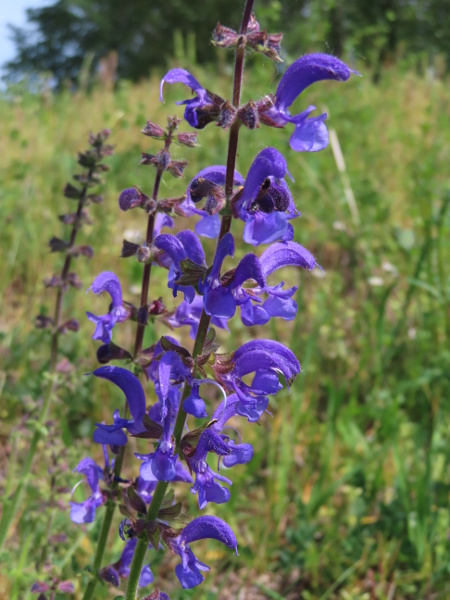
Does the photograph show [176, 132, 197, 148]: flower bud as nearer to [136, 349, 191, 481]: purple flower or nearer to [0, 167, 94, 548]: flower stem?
[136, 349, 191, 481]: purple flower

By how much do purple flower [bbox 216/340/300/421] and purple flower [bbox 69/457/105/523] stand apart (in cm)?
43

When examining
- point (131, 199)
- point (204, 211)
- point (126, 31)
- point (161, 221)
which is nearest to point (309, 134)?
point (204, 211)

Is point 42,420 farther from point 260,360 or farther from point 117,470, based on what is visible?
point 260,360

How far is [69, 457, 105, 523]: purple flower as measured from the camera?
4.89 ft

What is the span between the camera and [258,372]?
4.50 feet

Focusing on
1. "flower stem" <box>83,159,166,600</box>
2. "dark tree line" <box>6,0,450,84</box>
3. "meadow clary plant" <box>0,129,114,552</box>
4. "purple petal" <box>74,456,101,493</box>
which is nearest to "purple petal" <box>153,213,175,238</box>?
"flower stem" <box>83,159,166,600</box>

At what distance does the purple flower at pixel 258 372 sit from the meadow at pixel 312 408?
1.68 ft

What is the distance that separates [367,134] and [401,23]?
1910 cm

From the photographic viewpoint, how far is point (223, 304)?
1.22m

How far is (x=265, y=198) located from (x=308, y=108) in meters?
0.19

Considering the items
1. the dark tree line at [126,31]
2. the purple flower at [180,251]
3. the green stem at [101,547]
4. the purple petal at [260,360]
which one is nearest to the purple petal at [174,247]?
the purple flower at [180,251]

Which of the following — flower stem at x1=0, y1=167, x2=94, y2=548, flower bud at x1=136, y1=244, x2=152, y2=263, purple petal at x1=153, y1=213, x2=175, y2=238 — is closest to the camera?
flower bud at x1=136, y1=244, x2=152, y2=263

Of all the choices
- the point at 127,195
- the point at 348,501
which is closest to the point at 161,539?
the point at 127,195

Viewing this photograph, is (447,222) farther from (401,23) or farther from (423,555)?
(401,23)
